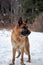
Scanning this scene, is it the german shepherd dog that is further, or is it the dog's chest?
the dog's chest

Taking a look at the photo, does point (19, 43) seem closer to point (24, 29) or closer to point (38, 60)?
point (24, 29)

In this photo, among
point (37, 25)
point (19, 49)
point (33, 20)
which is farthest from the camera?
point (33, 20)

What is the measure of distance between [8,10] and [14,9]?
2.82ft

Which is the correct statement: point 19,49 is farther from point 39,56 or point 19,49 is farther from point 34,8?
point 34,8

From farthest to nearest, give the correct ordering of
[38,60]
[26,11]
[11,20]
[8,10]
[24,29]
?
[8,10], [11,20], [26,11], [38,60], [24,29]

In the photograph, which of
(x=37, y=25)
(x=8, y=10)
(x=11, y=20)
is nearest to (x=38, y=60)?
(x=37, y=25)

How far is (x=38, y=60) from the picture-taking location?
7.19m

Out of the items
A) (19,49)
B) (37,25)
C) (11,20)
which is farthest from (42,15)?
(19,49)

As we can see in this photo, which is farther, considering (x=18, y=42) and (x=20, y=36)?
(x=18, y=42)

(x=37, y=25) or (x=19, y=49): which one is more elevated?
(x=19, y=49)

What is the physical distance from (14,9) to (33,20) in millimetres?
8171

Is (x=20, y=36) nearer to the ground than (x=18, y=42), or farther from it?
farther from it

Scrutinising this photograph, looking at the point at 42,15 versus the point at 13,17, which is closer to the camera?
the point at 42,15

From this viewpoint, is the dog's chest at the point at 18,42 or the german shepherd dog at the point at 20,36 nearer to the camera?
the german shepherd dog at the point at 20,36
